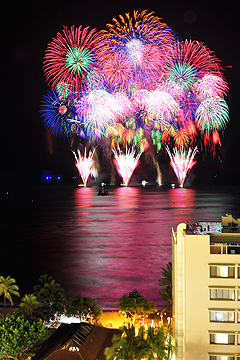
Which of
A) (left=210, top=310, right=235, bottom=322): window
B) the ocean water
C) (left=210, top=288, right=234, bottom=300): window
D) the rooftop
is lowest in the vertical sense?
the ocean water

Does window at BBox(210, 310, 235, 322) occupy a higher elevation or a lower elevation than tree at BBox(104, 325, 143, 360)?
higher

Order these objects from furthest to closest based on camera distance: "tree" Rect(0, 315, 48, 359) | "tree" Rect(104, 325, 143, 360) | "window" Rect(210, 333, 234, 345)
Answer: "tree" Rect(0, 315, 48, 359) < "tree" Rect(104, 325, 143, 360) < "window" Rect(210, 333, 234, 345)

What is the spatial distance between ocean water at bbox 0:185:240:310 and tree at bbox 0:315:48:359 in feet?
48.1

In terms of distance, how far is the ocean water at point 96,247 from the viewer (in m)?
56.2

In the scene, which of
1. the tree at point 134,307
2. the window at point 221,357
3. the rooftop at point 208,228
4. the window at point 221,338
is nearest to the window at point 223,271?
the rooftop at point 208,228

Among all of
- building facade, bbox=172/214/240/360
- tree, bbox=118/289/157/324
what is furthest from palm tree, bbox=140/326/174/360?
tree, bbox=118/289/157/324

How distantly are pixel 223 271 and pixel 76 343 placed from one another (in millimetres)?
10166

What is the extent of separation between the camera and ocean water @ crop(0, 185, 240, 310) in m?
56.2

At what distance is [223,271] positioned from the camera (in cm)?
2564

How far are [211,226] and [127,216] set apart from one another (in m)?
82.2

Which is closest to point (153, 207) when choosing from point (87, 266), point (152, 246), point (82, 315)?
point (152, 246)

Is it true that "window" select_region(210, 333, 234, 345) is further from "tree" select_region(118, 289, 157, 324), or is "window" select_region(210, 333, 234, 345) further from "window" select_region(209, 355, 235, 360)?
"tree" select_region(118, 289, 157, 324)

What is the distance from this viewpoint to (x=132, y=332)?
27.2 metres

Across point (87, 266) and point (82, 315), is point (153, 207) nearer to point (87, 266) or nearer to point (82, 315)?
point (87, 266)
